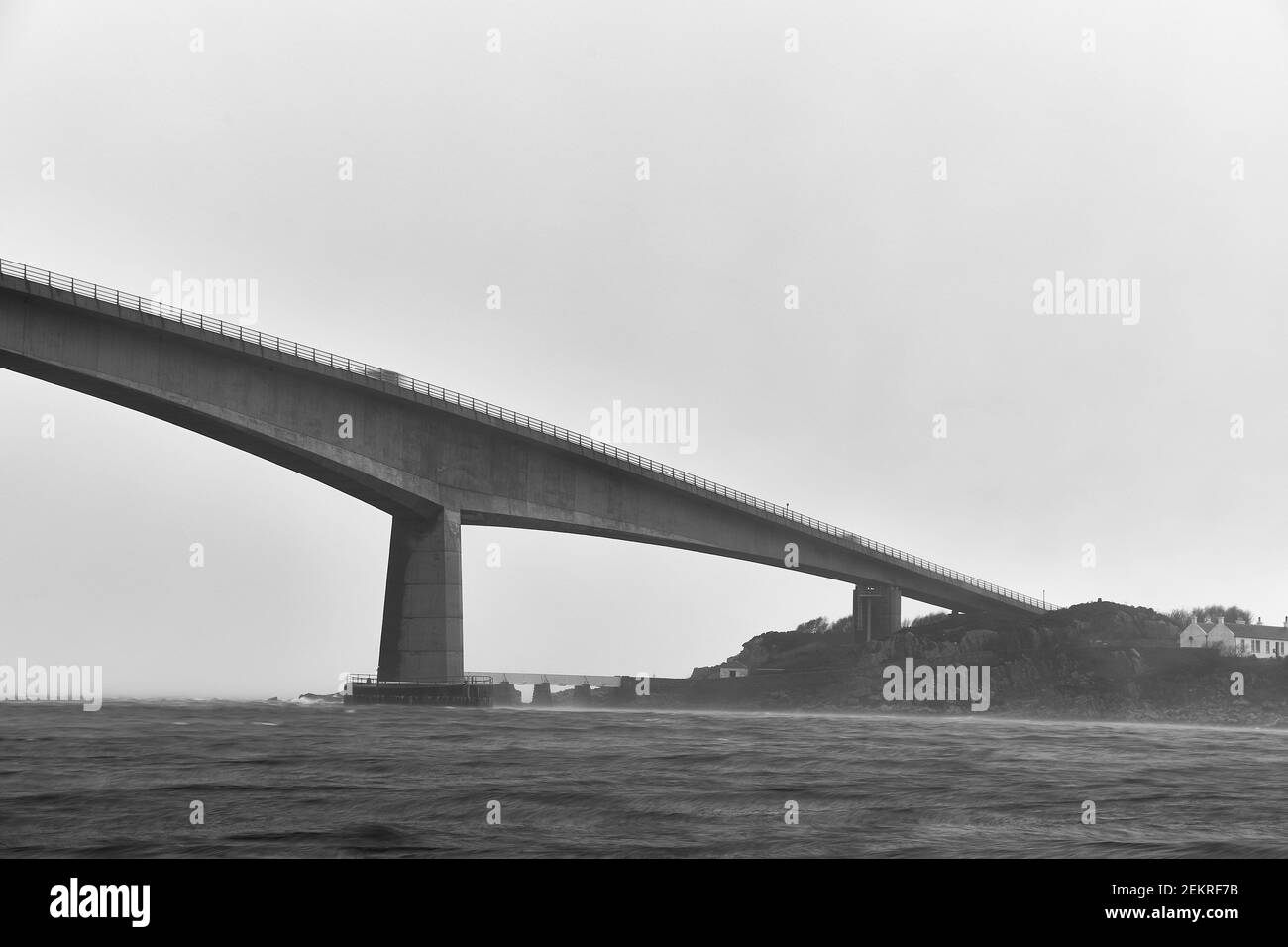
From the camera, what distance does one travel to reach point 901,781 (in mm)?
34625

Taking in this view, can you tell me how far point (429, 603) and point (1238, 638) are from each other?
80.2m

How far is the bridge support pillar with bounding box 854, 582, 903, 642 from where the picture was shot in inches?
4968

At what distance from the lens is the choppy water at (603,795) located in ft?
71.9

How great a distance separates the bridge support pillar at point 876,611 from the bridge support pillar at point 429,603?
55.7 meters

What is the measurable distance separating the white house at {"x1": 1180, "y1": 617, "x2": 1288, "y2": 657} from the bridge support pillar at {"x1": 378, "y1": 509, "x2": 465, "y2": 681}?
64014 mm

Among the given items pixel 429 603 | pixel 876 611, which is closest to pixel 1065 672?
pixel 876 611

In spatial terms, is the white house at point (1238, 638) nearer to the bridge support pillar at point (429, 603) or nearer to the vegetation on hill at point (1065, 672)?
the vegetation on hill at point (1065, 672)

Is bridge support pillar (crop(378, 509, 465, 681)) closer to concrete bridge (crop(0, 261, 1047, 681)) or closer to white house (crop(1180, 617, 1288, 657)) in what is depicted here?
concrete bridge (crop(0, 261, 1047, 681))
